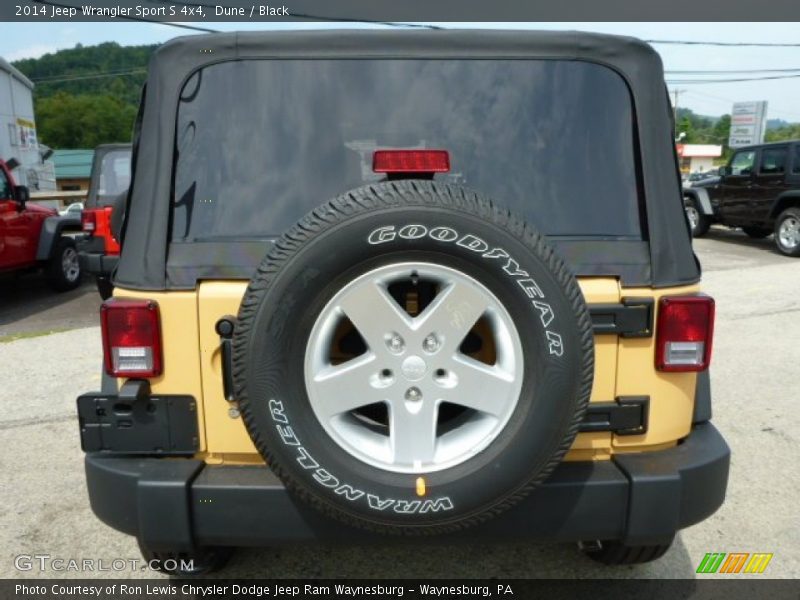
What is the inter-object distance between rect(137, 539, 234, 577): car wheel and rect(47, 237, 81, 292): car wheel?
7.70 meters

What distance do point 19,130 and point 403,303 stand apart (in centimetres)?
2232

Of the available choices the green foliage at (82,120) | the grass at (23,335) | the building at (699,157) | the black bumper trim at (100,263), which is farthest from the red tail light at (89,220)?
the building at (699,157)

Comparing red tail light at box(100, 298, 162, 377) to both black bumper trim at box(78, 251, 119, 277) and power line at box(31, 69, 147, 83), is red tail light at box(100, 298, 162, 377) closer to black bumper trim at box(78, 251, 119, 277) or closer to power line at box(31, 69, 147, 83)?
black bumper trim at box(78, 251, 119, 277)

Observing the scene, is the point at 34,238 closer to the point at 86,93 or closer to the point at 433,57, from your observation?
the point at 433,57

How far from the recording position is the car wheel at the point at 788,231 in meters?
11.4

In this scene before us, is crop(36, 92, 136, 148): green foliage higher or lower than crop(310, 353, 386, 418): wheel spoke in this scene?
higher

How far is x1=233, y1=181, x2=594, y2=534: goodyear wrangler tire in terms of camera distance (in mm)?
1734

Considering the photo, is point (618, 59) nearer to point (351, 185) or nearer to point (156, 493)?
point (351, 185)

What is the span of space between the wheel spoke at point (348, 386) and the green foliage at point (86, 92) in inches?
2442

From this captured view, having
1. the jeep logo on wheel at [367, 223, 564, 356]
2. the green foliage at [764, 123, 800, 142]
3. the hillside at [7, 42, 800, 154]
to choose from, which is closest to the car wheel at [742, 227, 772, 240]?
the jeep logo on wheel at [367, 223, 564, 356]

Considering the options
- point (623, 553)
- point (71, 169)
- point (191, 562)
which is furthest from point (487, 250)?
point (71, 169)

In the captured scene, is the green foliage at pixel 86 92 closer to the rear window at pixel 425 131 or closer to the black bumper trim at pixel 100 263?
the black bumper trim at pixel 100 263

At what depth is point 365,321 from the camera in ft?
5.80

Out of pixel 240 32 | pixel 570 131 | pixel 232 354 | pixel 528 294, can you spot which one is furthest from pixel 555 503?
pixel 240 32
